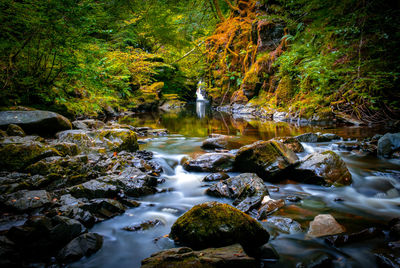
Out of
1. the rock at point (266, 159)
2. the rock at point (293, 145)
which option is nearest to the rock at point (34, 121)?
the rock at point (266, 159)

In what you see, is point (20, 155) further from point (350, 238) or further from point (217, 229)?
point (350, 238)

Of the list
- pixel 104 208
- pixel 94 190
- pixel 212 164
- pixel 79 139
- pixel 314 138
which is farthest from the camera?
pixel 314 138

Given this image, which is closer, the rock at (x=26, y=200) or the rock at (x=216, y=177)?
the rock at (x=26, y=200)

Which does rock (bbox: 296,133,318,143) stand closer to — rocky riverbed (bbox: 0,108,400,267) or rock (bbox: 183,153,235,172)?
rocky riverbed (bbox: 0,108,400,267)

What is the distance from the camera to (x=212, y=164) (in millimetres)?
4422

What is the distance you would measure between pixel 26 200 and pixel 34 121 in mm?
3341

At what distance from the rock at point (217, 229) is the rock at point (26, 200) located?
1.64 m

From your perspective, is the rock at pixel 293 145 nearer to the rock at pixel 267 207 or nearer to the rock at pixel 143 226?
the rock at pixel 267 207

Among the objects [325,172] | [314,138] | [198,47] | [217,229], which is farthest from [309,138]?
[198,47]

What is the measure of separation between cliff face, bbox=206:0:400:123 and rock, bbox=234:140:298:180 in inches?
83.3

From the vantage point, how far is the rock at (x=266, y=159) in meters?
3.80

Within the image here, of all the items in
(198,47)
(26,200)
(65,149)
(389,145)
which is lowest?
(26,200)

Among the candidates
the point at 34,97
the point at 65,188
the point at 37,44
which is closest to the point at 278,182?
A: the point at 65,188

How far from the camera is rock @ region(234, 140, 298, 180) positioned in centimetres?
380
